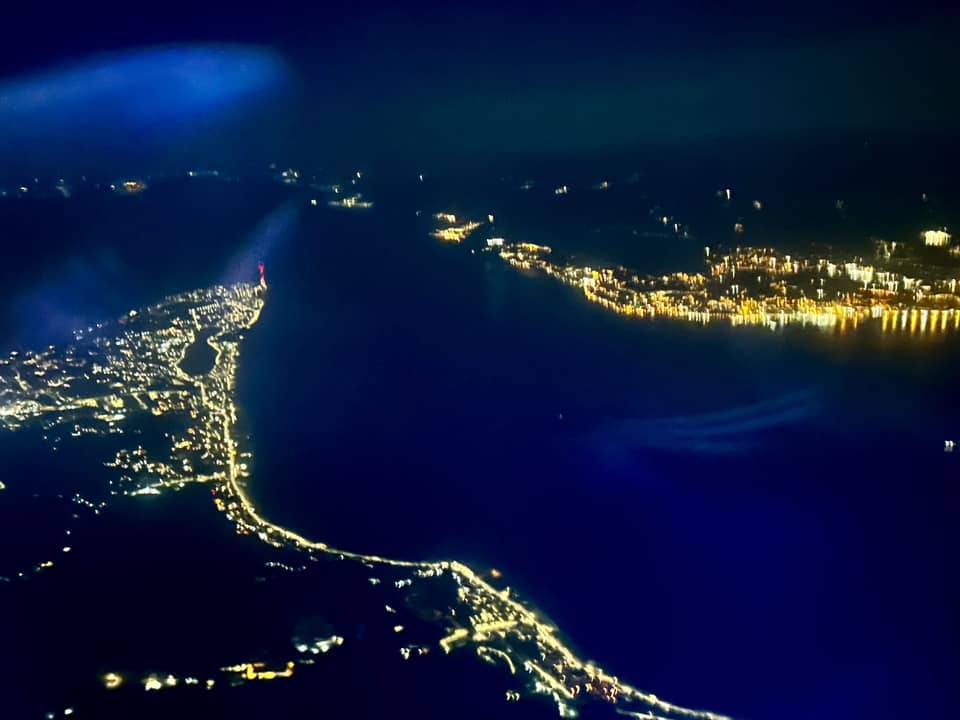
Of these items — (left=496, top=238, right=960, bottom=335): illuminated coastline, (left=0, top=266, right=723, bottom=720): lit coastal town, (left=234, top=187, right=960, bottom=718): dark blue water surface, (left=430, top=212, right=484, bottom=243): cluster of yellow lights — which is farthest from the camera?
(left=430, top=212, right=484, bottom=243): cluster of yellow lights

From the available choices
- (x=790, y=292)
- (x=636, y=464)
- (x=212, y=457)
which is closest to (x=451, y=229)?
(x=790, y=292)

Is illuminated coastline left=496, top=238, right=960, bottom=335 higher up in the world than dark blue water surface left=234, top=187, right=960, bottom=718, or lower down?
higher up

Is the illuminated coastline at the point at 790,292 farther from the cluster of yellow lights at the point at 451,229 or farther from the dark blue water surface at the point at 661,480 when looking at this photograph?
the cluster of yellow lights at the point at 451,229

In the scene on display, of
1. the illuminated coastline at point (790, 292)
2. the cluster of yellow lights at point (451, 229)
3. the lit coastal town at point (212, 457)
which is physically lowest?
the lit coastal town at point (212, 457)

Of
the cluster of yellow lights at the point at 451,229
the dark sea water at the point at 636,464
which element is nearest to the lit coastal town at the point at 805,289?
the dark sea water at the point at 636,464

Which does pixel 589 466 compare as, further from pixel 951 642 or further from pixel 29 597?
pixel 29 597

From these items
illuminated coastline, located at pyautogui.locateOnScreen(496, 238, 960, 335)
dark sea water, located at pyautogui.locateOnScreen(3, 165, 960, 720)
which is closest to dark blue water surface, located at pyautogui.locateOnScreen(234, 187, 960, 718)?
dark sea water, located at pyautogui.locateOnScreen(3, 165, 960, 720)

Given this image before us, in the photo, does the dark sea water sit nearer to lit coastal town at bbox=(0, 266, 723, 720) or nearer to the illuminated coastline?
lit coastal town at bbox=(0, 266, 723, 720)

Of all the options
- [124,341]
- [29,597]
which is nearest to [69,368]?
[124,341]
